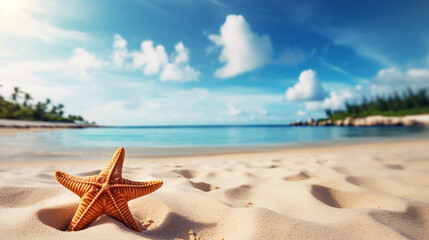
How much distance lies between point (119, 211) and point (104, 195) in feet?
0.62

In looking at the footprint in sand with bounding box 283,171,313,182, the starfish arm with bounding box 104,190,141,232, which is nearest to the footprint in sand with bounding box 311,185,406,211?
the footprint in sand with bounding box 283,171,313,182

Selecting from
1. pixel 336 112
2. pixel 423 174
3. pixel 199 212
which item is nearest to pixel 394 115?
pixel 336 112

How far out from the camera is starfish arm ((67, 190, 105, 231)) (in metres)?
1.75

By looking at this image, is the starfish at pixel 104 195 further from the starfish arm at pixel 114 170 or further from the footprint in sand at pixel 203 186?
the footprint in sand at pixel 203 186

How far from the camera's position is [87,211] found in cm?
177

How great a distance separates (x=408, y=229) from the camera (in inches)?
79.7

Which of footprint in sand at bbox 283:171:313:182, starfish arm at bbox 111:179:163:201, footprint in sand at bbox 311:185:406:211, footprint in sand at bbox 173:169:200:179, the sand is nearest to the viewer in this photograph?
the sand

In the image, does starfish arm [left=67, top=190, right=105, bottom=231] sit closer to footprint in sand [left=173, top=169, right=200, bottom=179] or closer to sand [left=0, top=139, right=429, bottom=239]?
sand [left=0, top=139, right=429, bottom=239]

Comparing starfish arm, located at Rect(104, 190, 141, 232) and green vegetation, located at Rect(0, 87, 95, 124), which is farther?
green vegetation, located at Rect(0, 87, 95, 124)

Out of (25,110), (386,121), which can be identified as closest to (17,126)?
(25,110)

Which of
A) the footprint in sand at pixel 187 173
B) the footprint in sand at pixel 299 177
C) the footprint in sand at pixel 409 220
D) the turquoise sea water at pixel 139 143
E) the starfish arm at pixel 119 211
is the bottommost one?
the turquoise sea water at pixel 139 143

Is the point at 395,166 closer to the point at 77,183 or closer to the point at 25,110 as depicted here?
the point at 77,183

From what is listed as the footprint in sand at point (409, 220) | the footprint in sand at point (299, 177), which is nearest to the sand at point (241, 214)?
the footprint in sand at point (409, 220)

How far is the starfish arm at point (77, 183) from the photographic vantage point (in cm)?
186
